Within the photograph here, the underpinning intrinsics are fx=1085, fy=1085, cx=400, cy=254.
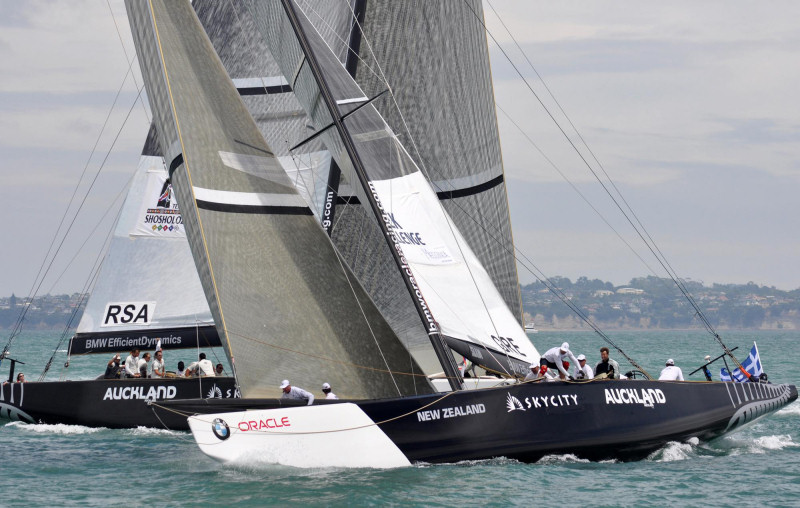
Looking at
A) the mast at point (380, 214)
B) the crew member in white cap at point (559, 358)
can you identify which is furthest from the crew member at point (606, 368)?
the mast at point (380, 214)

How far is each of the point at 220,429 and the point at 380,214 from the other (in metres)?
3.55

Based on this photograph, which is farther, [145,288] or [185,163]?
[145,288]

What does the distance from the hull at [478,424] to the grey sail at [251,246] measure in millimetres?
1124

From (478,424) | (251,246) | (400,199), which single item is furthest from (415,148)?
(478,424)

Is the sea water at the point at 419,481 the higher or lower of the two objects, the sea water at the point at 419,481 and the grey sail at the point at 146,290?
the lower

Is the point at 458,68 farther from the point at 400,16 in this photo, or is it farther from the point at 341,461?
the point at 341,461

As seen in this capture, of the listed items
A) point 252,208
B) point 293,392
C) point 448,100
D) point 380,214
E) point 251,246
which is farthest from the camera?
point 448,100

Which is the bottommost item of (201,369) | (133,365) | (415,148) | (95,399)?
(95,399)

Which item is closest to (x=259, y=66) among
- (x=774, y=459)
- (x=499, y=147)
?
(x=499, y=147)

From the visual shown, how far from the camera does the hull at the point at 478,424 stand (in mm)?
13453

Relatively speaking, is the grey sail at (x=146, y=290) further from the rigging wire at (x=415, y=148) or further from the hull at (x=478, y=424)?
the hull at (x=478, y=424)

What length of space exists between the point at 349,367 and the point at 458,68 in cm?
701

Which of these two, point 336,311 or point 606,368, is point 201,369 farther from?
point 606,368

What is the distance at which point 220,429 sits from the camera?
532 inches
